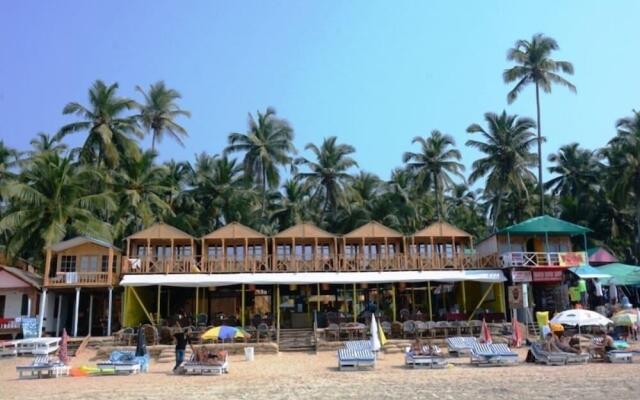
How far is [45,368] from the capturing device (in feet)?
→ 54.2

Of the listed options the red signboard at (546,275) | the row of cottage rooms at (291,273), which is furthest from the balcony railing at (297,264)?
the red signboard at (546,275)

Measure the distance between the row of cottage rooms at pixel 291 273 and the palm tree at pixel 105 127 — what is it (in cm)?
767

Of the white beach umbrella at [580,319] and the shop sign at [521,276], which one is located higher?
the shop sign at [521,276]

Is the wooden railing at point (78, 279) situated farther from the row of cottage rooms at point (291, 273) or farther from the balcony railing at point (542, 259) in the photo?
the balcony railing at point (542, 259)

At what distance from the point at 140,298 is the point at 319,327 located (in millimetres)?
8639

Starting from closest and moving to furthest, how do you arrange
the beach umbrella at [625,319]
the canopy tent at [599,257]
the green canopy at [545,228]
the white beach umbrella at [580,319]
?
the white beach umbrella at [580,319] → the beach umbrella at [625,319] → the green canopy at [545,228] → the canopy tent at [599,257]

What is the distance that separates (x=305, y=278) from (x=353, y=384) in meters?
12.6

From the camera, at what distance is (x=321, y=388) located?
13.5m

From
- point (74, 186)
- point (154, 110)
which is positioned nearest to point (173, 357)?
point (74, 186)

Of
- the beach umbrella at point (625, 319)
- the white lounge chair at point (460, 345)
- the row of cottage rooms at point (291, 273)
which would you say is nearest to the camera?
the white lounge chair at point (460, 345)

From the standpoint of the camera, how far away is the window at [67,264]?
28.1 m

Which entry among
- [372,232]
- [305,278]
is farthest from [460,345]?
[372,232]

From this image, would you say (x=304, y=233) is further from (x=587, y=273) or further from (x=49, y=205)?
(x=587, y=273)

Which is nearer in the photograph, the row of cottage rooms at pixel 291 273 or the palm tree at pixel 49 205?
the row of cottage rooms at pixel 291 273
